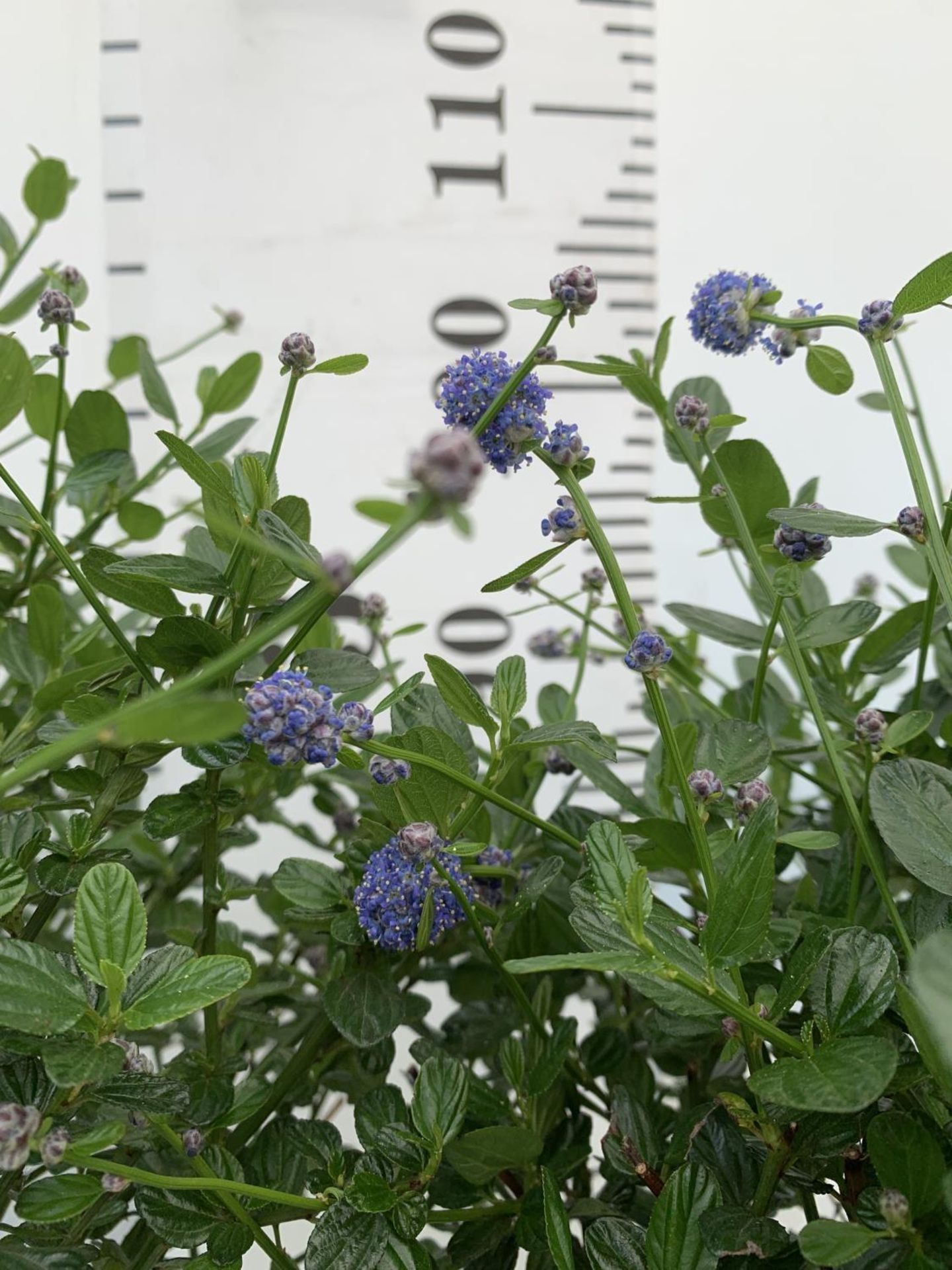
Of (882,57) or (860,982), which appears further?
(882,57)

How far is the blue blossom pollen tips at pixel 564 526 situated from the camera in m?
0.34

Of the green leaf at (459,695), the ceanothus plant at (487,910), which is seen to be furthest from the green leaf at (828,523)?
the green leaf at (459,695)

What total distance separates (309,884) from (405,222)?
864 millimetres

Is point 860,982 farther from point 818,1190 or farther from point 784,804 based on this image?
point 784,804

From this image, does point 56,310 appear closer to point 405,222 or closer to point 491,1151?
point 491,1151

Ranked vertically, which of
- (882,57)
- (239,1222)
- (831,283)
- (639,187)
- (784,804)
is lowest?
(239,1222)

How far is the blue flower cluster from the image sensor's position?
0.26m

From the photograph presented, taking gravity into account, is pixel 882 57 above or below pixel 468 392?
above

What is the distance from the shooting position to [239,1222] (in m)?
0.32

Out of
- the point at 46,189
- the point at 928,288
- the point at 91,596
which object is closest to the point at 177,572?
the point at 91,596

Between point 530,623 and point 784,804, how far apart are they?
22.7 inches

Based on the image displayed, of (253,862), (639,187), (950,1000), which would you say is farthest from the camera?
(639,187)

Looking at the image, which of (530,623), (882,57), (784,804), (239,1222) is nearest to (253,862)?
(530,623)

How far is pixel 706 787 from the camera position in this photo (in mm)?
331
